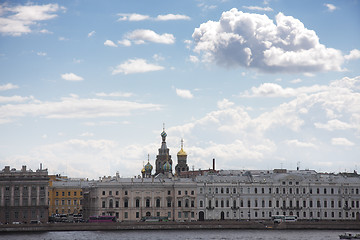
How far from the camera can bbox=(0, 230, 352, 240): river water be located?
104875 millimetres

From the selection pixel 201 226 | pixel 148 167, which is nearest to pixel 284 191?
pixel 201 226

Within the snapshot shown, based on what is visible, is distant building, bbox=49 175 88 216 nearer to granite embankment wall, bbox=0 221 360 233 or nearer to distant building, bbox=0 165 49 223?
distant building, bbox=0 165 49 223

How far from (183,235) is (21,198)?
3292cm

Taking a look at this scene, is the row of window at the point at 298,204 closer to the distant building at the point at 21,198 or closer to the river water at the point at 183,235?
the river water at the point at 183,235

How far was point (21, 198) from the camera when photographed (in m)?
127

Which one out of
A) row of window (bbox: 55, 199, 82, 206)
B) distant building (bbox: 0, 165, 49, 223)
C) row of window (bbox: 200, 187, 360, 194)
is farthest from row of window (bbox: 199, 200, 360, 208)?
distant building (bbox: 0, 165, 49, 223)

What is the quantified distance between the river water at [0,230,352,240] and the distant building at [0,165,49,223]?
39.0ft

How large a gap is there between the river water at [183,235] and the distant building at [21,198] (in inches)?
468

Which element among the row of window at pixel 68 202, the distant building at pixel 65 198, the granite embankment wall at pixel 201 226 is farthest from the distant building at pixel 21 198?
the row of window at pixel 68 202

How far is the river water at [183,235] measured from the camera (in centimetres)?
10488

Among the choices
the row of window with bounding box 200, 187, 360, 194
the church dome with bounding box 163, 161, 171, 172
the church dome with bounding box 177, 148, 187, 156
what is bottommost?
the row of window with bounding box 200, 187, 360, 194

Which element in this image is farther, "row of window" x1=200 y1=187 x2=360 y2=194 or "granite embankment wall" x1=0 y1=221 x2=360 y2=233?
"row of window" x1=200 y1=187 x2=360 y2=194

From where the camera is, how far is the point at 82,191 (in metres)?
154

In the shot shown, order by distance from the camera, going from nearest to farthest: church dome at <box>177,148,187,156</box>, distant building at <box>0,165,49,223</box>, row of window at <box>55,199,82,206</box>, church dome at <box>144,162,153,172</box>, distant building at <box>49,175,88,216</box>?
distant building at <box>0,165,49,223</box> → distant building at <box>49,175,88,216</box> → row of window at <box>55,199,82,206</box> → church dome at <box>144,162,153,172</box> → church dome at <box>177,148,187,156</box>
